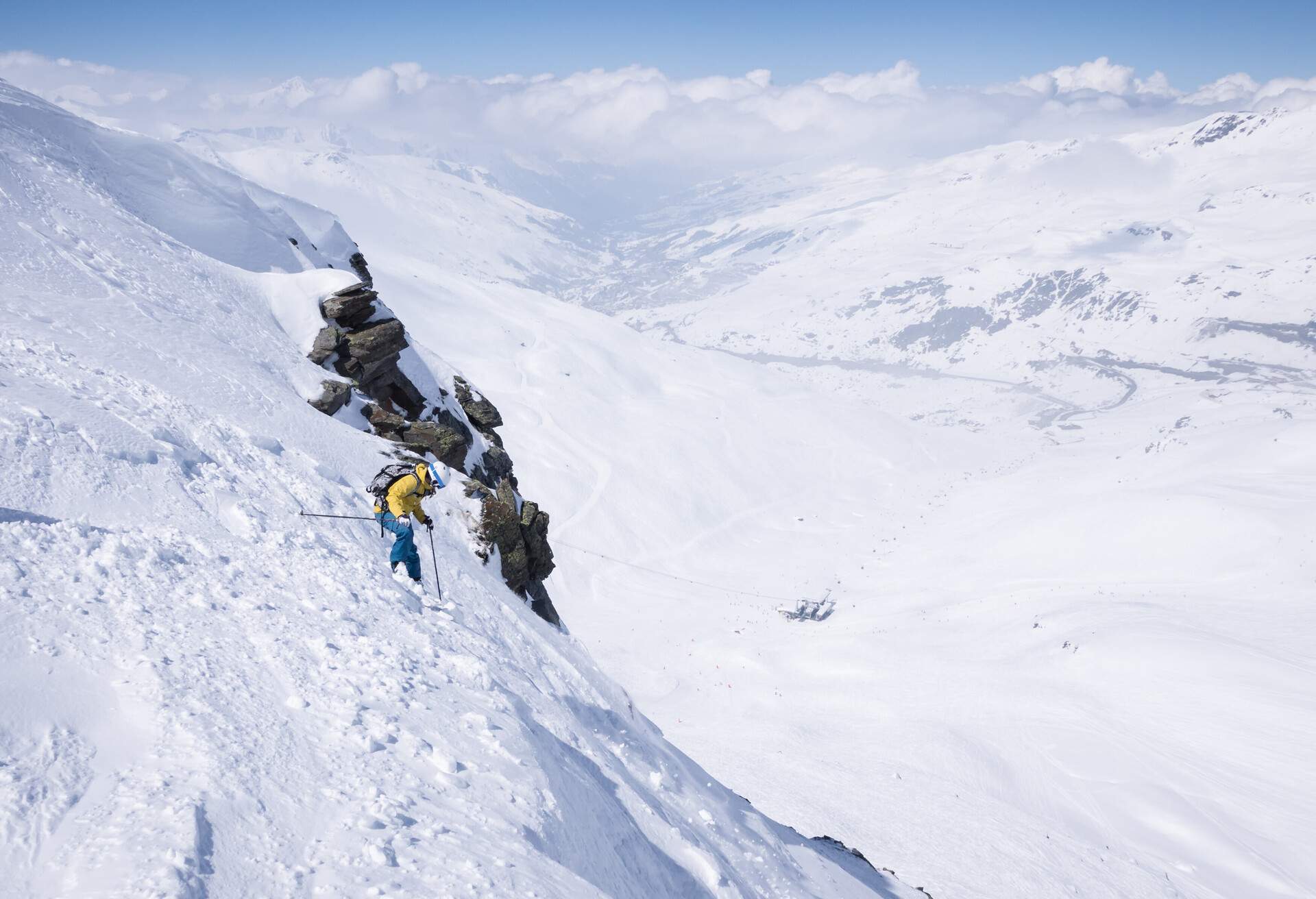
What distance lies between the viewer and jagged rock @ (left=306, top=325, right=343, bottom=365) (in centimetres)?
2388

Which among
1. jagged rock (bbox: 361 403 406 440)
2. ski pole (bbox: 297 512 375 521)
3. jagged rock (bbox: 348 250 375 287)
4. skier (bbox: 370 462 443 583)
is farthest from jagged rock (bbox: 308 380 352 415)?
jagged rock (bbox: 348 250 375 287)

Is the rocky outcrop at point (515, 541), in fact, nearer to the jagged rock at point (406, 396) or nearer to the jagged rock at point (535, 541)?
the jagged rock at point (535, 541)

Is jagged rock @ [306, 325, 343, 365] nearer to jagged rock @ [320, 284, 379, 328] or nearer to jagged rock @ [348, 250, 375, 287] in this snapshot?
jagged rock @ [320, 284, 379, 328]

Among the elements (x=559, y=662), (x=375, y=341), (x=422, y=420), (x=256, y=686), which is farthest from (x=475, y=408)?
(x=256, y=686)

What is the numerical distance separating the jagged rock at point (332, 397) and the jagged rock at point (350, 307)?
5.91m

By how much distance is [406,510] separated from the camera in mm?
12289

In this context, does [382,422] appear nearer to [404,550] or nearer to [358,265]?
[404,550]

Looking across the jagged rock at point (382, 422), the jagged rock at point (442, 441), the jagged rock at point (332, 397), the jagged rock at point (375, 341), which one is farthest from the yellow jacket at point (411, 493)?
the jagged rock at point (375, 341)

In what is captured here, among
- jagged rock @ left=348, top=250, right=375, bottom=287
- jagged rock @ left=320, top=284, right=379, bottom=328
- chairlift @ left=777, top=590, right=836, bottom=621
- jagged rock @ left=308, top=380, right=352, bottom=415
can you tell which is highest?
jagged rock @ left=348, top=250, right=375, bottom=287

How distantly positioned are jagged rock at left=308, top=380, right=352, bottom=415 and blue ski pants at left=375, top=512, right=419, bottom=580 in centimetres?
901

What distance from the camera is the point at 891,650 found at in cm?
4044

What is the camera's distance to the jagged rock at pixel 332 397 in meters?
19.8

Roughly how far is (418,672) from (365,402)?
49.9 ft

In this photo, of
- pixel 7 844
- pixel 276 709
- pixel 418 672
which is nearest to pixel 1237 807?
pixel 418 672
